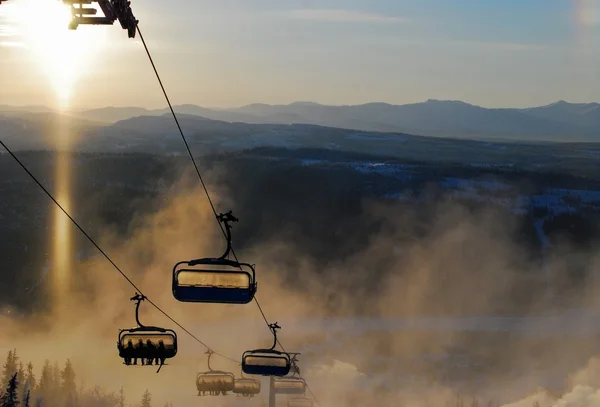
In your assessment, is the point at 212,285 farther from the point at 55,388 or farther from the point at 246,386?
the point at 55,388

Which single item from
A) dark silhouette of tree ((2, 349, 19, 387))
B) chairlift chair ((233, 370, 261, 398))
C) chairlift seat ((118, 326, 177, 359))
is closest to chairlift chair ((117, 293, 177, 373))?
chairlift seat ((118, 326, 177, 359))

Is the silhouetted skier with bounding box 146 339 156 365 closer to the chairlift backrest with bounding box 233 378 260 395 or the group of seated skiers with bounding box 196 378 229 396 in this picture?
the group of seated skiers with bounding box 196 378 229 396

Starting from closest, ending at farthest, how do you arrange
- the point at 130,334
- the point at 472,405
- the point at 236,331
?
the point at 130,334 → the point at 472,405 → the point at 236,331

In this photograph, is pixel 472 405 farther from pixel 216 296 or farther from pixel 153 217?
pixel 216 296

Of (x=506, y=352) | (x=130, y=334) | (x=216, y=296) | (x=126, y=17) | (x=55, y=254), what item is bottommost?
(x=506, y=352)

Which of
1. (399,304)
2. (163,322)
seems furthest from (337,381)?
(399,304)

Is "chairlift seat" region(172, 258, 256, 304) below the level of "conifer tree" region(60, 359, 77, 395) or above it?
above
